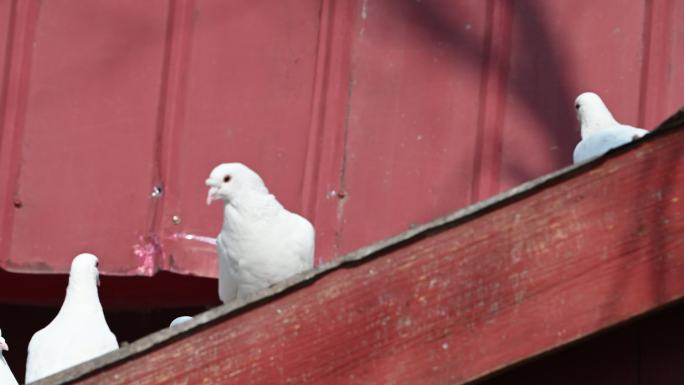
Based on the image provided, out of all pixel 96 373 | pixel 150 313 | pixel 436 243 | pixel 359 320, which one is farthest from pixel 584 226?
pixel 150 313

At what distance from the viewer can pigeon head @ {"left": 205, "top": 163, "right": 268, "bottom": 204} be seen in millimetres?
3467

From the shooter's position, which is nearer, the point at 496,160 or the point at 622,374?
the point at 622,374

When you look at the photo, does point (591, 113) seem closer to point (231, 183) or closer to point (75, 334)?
point (231, 183)

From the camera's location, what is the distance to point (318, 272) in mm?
2420

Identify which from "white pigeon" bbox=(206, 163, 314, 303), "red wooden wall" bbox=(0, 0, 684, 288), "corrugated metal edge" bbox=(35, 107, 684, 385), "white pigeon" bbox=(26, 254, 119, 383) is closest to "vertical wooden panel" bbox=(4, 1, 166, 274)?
"red wooden wall" bbox=(0, 0, 684, 288)

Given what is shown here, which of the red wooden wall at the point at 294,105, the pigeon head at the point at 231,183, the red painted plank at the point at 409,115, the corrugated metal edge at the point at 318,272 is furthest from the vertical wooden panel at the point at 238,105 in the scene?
the corrugated metal edge at the point at 318,272

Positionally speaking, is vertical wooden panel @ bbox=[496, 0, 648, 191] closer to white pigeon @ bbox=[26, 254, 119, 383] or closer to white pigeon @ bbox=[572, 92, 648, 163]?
white pigeon @ bbox=[572, 92, 648, 163]

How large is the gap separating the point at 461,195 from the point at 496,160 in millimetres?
145

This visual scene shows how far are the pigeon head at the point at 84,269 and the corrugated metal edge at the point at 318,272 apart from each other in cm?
144

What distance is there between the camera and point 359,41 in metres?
4.33

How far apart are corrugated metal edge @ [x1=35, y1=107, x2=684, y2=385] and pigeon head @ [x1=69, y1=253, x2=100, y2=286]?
1.44 metres

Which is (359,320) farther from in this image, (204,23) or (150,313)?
(150,313)

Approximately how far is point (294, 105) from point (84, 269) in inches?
33.3

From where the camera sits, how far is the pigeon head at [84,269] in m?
3.83
